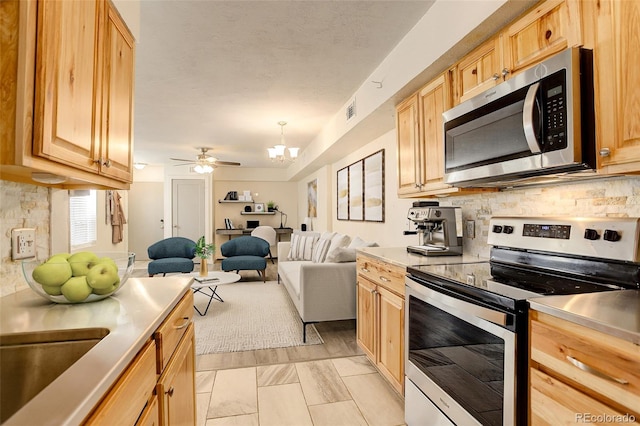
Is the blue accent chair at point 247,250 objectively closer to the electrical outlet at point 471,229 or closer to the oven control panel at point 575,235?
the electrical outlet at point 471,229

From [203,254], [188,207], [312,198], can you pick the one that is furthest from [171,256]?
[312,198]

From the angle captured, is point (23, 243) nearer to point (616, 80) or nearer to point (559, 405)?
point (559, 405)

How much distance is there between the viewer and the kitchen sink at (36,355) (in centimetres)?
94

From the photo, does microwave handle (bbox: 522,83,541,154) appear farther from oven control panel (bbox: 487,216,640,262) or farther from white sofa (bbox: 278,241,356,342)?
white sofa (bbox: 278,241,356,342)

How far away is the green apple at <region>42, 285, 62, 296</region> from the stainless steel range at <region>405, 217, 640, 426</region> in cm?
155

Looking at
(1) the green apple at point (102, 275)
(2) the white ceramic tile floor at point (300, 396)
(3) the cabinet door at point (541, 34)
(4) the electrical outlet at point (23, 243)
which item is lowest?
(2) the white ceramic tile floor at point (300, 396)

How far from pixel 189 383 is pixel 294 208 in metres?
7.89

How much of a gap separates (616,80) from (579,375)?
1009mm

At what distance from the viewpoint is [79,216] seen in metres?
5.70

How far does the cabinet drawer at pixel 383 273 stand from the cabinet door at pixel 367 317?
75mm

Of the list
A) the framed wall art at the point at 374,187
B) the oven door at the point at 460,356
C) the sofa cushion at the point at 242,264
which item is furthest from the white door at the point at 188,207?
the oven door at the point at 460,356

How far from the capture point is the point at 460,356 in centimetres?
155

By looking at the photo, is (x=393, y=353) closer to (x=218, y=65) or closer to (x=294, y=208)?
(x=218, y=65)

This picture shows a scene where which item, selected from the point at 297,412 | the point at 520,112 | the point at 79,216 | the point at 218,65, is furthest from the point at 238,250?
the point at 520,112
